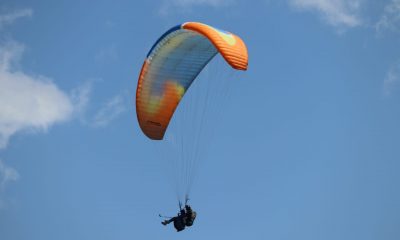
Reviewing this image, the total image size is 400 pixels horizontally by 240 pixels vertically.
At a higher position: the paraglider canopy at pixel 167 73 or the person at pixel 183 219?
the paraglider canopy at pixel 167 73

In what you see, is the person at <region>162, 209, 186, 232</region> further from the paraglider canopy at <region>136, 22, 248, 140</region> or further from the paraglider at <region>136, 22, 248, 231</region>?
the paraglider canopy at <region>136, 22, 248, 140</region>

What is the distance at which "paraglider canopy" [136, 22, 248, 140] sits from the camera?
36062 millimetres

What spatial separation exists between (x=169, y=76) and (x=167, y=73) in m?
0.15

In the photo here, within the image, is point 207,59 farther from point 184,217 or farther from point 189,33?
point 184,217

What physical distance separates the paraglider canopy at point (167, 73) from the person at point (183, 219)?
3.89 meters

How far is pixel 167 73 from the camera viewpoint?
36.9 metres

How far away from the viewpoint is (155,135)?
3794 centimetres

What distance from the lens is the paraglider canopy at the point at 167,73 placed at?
1420 inches

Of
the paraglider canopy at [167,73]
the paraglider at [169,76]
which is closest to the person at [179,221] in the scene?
the paraglider at [169,76]

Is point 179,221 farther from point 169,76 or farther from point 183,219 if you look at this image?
point 169,76

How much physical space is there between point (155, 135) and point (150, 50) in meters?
3.66

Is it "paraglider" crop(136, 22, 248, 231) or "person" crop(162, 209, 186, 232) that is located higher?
"paraglider" crop(136, 22, 248, 231)

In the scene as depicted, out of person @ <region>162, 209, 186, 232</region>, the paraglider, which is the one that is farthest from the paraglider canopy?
person @ <region>162, 209, 186, 232</region>

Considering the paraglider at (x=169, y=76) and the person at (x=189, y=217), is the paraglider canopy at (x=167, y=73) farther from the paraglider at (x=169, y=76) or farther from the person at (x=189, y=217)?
the person at (x=189, y=217)
